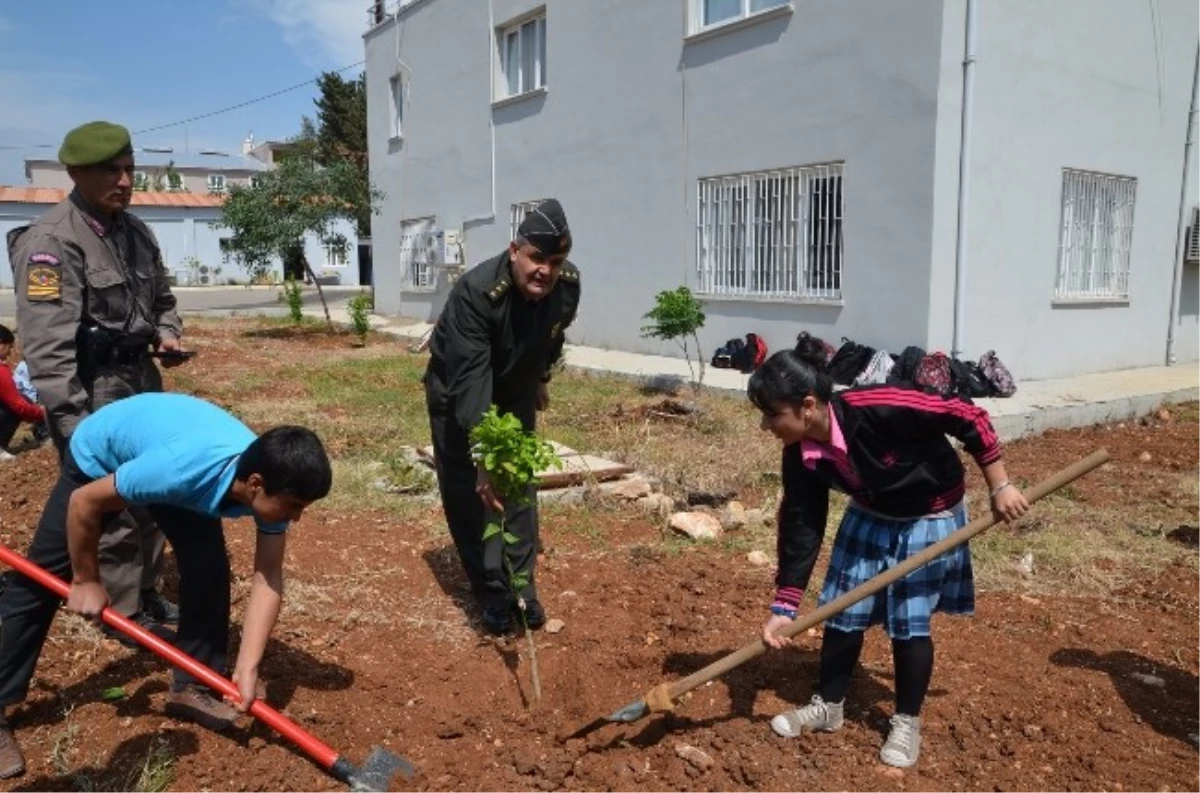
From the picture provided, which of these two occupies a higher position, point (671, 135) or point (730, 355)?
point (671, 135)

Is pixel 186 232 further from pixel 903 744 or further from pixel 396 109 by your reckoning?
pixel 903 744

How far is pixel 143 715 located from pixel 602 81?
968cm

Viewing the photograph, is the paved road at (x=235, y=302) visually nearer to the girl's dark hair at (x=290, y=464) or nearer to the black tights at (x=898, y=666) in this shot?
the girl's dark hair at (x=290, y=464)

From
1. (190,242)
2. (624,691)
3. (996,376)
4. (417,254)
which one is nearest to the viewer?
(624,691)

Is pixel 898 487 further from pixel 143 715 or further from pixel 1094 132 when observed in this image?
pixel 1094 132

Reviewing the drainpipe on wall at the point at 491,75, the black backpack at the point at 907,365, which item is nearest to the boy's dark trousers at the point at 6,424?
the black backpack at the point at 907,365

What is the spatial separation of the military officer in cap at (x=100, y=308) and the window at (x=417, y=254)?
12541 mm

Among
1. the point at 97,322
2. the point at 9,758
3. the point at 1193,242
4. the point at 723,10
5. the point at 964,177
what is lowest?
the point at 9,758

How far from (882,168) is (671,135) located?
297 cm

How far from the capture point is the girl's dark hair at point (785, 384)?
2.46 m

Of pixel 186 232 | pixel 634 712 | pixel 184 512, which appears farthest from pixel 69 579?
pixel 186 232

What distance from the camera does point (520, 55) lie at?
1321 centimetres

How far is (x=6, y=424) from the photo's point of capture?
644 centimetres

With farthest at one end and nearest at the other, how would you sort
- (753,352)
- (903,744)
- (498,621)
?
(753,352)
(498,621)
(903,744)
